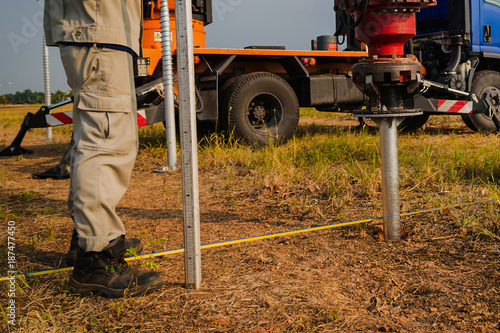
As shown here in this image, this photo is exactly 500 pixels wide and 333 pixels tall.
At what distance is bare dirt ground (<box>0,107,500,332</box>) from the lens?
172 centimetres

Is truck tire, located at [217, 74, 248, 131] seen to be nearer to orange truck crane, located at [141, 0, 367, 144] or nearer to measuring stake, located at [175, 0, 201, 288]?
orange truck crane, located at [141, 0, 367, 144]

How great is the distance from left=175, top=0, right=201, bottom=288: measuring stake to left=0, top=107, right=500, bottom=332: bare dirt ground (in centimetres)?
28

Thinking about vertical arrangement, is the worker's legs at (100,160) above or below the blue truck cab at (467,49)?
below

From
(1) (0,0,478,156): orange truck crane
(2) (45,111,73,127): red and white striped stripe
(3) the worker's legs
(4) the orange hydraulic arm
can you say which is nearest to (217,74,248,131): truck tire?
(1) (0,0,478,156): orange truck crane

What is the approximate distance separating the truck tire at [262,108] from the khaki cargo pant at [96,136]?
362cm

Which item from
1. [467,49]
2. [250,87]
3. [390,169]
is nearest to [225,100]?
[250,87]

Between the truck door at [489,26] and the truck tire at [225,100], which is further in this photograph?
the truck door at [489,26]

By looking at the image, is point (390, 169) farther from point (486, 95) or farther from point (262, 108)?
point (486, 95)

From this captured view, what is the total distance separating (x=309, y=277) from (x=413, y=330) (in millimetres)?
540

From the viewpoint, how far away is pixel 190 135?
1.85 meters

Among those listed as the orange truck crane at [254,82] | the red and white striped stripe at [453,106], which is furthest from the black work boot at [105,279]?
the red and white striped stripe at [453,106]

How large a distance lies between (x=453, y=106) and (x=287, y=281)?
5.33m

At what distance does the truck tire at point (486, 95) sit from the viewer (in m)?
6.95

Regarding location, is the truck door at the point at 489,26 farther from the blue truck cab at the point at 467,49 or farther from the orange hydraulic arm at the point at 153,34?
the orange hydraulic arm at the point at 153,34
